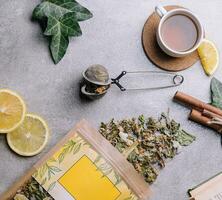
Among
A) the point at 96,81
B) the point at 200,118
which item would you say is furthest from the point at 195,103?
the point at 96,81

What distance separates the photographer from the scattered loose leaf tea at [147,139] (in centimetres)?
129

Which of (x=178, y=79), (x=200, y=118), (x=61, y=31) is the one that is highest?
(x=61, y=31)

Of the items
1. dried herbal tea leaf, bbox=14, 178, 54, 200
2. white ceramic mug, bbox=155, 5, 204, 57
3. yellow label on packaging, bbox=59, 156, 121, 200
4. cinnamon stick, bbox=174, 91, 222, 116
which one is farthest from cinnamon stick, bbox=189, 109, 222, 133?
dried herbal tea leaf, bbox=14, 178, 54, 200

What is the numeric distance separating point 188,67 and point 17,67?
404 millimetres

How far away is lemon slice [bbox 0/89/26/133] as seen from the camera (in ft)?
4.06

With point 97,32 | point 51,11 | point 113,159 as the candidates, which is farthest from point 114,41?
point 113,159

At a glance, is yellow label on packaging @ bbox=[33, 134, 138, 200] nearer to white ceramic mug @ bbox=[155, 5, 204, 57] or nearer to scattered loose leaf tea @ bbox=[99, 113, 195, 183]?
scattered loose leaf tea @ bbox=[99, 113, 195, 183]

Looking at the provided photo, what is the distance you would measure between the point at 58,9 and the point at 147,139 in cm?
37

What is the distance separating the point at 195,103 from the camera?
1.30m

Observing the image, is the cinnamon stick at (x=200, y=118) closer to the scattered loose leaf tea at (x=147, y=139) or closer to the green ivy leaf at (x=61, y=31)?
the scattered loose leaf tea at (x=147, y=139)

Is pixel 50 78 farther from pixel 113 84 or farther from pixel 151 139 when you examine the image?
pixel 151 139

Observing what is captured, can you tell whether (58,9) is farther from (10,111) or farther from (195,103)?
(195,103)

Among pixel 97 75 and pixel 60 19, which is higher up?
pixel 60 19

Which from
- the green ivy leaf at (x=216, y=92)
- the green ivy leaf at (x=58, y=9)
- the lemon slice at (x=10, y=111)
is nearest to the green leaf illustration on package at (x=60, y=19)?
the green ivy leaf at (x=58, y=9)
